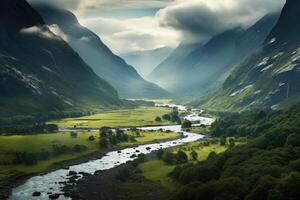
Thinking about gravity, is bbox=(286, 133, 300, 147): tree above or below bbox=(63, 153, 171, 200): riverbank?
above

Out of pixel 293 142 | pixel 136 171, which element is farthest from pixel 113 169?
pixel 293 142

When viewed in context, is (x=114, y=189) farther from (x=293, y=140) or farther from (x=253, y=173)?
(x=293, y=140)

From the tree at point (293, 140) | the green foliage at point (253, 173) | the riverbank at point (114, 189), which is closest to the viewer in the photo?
the green foliage at point (253, 173)

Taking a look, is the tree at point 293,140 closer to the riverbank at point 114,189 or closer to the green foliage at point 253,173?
the green foliage at point 253,173

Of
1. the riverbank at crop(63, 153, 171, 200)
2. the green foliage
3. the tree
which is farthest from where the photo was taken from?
the tree

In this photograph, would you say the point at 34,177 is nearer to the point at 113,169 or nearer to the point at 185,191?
the point at 113,169

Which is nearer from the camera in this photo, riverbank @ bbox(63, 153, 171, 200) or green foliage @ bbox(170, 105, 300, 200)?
green foliage @ bbox(170, 105, 300, 200)

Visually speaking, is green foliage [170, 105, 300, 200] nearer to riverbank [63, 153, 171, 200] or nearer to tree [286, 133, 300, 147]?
tree [286, 133, 300, 147]

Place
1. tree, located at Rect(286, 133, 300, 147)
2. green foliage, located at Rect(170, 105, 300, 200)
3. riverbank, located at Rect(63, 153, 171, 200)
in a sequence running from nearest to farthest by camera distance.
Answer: green foliage, located at Rect(170, 105, 300, 200) → riverbank, located at Rect(63, 153, 171, 200) → tree, located at Rect(286, 133, 300, 147)

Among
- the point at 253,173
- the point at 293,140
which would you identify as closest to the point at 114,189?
the point at 253,173

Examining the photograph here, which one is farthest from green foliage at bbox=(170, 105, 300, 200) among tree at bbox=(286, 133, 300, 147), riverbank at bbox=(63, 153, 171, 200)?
riverbank at bbox=(63, 153, 171, 200)

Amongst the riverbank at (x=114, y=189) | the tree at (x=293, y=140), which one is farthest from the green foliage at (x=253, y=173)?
the riverbank at (x=114, y=189)
